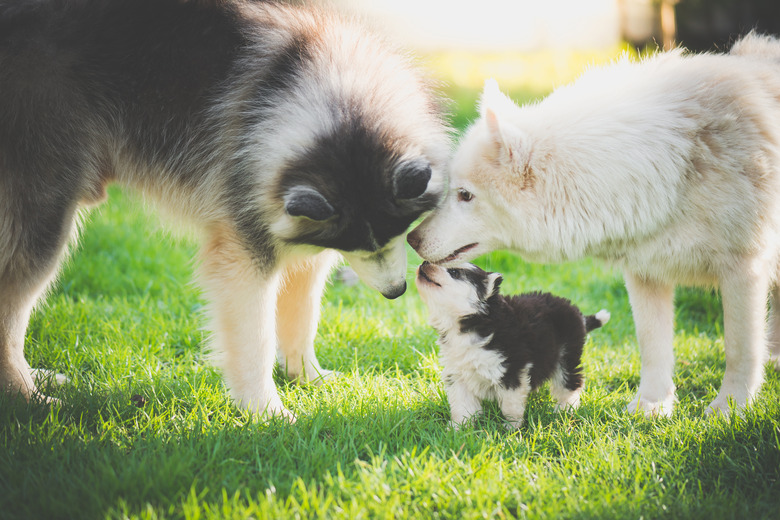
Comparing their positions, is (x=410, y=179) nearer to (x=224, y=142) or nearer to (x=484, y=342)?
(x=484, y=342)

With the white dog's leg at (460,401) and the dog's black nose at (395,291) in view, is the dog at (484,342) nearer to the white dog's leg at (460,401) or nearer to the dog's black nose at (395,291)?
the white dog's leg at (460,401)

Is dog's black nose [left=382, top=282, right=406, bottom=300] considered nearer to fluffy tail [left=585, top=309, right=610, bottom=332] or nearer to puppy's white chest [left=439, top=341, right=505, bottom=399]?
puppy's white chest [left=439, top=341, right=505, bottom=399]

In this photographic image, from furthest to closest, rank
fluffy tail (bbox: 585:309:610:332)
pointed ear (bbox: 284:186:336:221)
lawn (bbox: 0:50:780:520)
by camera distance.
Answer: fluffy tail (bbox: 585:309:610:332) → pointed ear (bbox: 284:186:336:221) → lawn (bbox: 0:50:780:520)

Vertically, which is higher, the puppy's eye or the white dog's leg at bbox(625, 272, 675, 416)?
the puppy's eye

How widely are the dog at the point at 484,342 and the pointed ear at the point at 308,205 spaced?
24.6 inches

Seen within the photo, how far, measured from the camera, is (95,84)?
117 inches

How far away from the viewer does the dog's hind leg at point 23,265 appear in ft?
9.56

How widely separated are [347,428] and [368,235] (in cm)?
92

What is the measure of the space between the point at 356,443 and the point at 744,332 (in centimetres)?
202

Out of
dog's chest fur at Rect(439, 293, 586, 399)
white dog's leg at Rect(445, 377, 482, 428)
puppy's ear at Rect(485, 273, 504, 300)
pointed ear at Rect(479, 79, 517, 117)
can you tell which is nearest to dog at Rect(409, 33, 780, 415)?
pointed ear at Rect(479, 79, 517, 117)

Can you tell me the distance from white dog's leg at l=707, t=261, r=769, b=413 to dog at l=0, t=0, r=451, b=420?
1.55m

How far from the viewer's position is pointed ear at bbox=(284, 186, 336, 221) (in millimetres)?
2602

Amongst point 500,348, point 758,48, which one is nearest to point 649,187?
point 500,348

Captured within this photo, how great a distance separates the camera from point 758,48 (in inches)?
146
